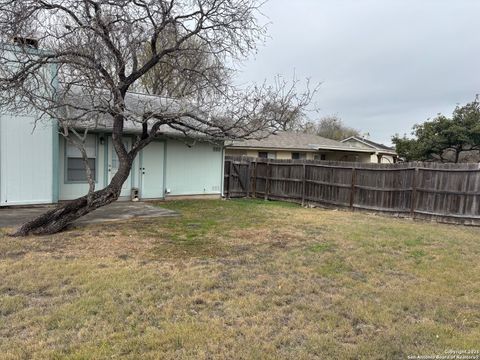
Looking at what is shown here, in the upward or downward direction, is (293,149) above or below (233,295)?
above

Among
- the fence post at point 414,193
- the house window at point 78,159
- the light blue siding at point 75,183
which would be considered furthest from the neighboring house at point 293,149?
the fence post at point 414,193

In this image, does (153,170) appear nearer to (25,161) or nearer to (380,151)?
(25,161)

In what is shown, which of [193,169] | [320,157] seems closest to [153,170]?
[193,169]

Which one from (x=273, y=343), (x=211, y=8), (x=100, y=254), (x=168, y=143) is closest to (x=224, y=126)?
(x=211, y=8)

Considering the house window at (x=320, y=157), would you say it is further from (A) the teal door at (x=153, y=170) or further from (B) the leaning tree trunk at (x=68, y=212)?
(B) the leaning tree trunk at (x=68, y=212)

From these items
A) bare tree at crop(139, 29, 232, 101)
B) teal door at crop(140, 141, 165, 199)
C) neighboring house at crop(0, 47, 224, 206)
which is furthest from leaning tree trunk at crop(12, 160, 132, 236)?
teal door at crop(140, 141, 165, 199)

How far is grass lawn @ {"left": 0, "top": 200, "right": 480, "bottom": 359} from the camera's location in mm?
3115

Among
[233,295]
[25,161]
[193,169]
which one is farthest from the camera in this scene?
[193,169]

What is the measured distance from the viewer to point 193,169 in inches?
531

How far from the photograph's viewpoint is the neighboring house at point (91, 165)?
948cm

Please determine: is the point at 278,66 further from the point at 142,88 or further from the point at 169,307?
the point at 142,88

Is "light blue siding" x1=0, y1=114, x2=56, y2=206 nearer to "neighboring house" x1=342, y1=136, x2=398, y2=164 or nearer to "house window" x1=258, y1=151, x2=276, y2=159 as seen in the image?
"house window" x1=258, y1=151, x2=276, y2=159

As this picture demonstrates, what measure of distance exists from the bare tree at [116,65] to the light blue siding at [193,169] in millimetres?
4275

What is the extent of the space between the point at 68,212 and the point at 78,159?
3906mm
